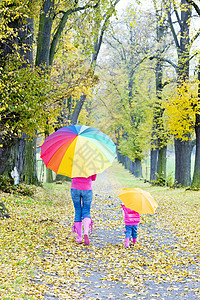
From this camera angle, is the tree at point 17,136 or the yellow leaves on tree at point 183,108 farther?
the yellow leaves on tree at point 183,108

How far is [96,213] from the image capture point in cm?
1127

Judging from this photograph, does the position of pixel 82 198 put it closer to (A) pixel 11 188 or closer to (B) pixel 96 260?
(B) pixel 96 260

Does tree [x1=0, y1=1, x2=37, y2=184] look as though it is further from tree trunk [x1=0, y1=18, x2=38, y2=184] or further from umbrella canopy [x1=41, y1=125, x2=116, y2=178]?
umbrella canopy [x1=41, y1=125, x2=116, y2=178]

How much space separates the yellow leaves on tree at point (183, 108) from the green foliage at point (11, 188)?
8621mm

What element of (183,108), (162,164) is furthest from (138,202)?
(162,164)

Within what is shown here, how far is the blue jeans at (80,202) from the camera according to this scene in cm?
671

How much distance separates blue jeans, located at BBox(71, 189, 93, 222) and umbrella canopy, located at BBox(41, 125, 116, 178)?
62 cm

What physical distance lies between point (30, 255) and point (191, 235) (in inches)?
166

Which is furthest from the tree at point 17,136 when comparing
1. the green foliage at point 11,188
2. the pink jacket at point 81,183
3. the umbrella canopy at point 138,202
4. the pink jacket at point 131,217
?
the pink jacket at point 131,217

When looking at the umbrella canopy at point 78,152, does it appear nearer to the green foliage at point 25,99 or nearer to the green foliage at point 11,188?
the green foliage at point 25,99

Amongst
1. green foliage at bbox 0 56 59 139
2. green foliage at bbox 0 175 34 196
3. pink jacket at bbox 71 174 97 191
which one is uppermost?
green foliage at bbox 0 56 59 139

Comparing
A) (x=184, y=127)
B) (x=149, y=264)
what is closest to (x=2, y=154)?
(x=149, y=264)

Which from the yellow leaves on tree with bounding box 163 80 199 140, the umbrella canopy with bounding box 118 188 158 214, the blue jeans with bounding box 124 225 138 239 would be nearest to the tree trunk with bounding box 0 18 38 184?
the umbrella canopy with bounding box 118 188 158 214

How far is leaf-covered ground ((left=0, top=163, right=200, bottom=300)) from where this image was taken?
177 inches
